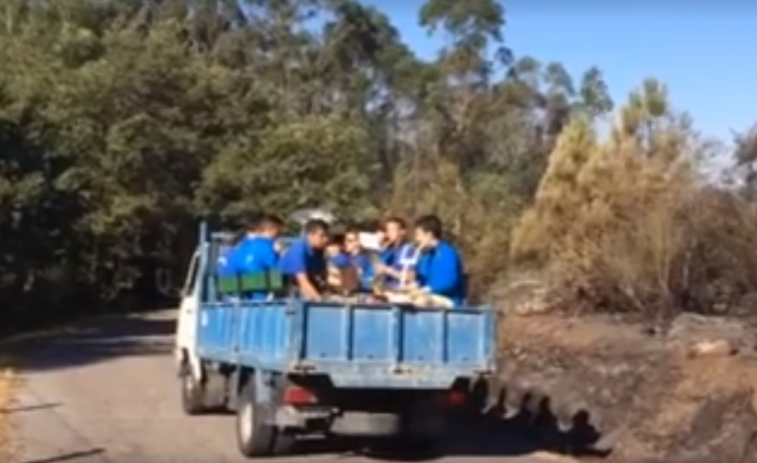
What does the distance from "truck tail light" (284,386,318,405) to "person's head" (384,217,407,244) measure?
234 centimetres

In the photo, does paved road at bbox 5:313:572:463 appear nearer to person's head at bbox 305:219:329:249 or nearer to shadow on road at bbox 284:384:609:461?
shadow on road at bbox 284:384:609:461

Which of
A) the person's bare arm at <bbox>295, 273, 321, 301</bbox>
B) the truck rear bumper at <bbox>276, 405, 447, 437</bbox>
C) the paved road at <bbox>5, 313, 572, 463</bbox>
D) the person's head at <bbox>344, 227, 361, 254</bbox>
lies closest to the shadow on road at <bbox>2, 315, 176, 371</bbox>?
the paved road at <bbox>5, 313, 572, 463</bbox>

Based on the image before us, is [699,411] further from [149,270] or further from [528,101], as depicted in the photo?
[528,101]

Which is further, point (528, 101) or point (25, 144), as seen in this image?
point (528, 101)

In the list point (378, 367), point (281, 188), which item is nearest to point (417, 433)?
point (378, 367)

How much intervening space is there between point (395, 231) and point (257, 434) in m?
2.61

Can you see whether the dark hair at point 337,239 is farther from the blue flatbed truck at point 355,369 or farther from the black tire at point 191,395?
the black tire at point 191,395


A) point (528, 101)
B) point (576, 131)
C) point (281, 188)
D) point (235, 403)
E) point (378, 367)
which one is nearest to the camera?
point (378, 367)

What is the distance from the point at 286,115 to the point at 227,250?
41382 millimetres

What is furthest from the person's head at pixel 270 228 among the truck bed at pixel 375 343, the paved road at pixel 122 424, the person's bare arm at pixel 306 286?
the paved road at pixel 122 424

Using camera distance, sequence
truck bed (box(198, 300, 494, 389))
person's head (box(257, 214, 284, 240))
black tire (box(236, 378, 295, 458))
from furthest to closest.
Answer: person's head (box(257, 214, 284, 240)) < black tire (box(236, 378, 295, 458)) < truck bed (box(198, 300, 494, 389))

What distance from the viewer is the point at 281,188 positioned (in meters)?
53.6

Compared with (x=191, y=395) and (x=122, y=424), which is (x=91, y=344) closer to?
(x=191, y=395)

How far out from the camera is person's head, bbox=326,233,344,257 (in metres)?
16.4
